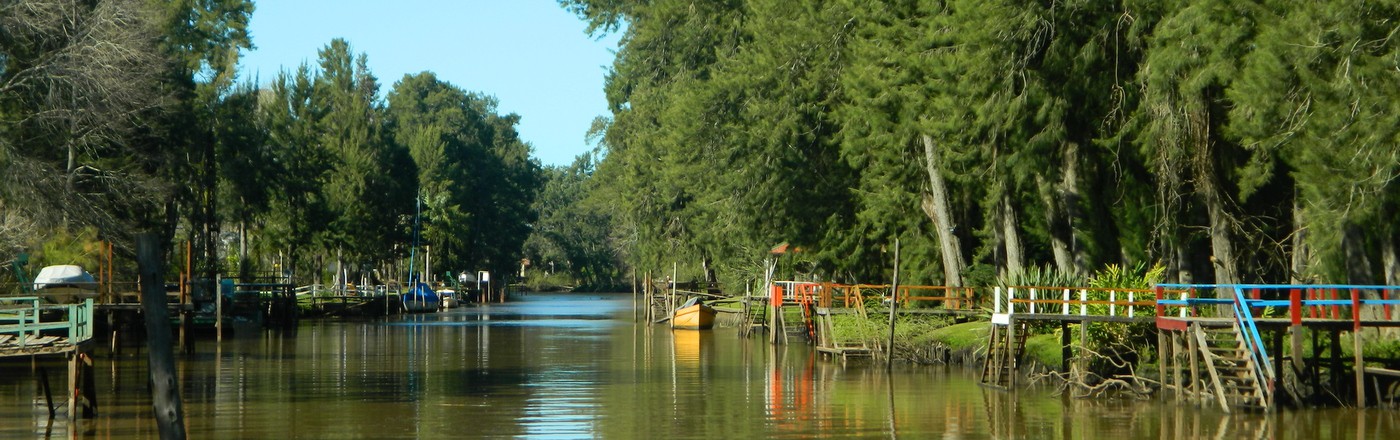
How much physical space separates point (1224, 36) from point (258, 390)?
18870 mm

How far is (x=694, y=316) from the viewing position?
200 ft

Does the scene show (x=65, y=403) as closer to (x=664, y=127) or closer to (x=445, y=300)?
(x=664, y=127)

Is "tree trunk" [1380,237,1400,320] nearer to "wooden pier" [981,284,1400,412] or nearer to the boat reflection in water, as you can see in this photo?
"wooden pier" [981,284,1400,412]

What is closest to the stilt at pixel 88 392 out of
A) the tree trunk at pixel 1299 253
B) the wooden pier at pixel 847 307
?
the wooden pier at pixel 847 307

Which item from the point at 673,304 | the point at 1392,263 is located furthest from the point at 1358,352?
the point at 673,304

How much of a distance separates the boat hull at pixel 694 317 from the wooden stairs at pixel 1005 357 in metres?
27.7

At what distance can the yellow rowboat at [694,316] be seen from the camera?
2393 inches

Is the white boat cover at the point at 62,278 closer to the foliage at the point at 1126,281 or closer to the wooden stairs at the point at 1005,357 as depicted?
the wooden stairs at the point at 1005,357

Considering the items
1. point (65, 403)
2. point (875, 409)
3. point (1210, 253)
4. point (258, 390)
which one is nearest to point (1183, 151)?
point (1210, 253)

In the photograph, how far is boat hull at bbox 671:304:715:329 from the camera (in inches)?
2392

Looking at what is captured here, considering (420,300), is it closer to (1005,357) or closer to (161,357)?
(1005,357)

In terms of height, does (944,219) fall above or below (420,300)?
above

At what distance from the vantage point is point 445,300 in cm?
10206

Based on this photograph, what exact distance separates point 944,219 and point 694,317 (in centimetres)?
1945
